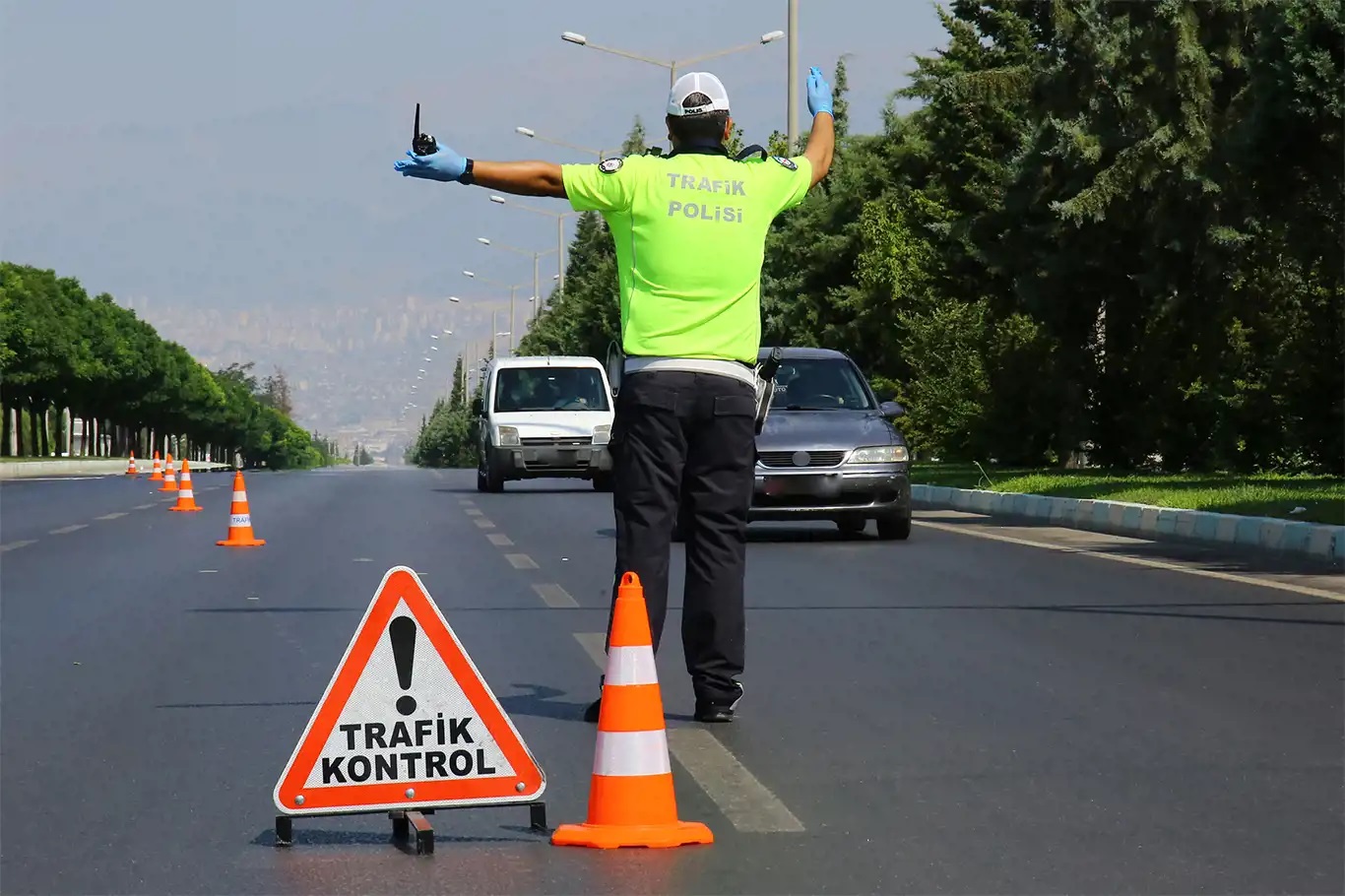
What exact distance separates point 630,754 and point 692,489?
1.97 m

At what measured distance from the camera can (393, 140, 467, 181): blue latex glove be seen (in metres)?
7.27

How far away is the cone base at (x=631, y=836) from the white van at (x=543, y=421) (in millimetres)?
26038

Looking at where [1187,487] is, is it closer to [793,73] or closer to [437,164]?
[793,73]

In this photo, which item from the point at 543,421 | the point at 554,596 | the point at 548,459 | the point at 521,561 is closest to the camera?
→ the point at 554,596

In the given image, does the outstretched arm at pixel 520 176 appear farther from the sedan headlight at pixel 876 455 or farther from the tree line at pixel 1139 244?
the tree line at pixel 1139 244

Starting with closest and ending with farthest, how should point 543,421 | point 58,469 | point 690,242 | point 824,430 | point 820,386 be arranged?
point 690,242
point 824,430
point 820,386
point 543,421
point 58,469

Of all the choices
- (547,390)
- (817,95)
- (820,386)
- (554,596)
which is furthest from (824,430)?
(547,390)

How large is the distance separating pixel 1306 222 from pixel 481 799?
59.7 ft

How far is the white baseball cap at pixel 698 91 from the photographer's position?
767 cm

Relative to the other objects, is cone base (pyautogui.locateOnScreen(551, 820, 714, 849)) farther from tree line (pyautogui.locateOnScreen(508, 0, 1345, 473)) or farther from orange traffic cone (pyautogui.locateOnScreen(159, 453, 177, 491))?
orange traffic cone (pyautogui.locateOnScreen(159, 453, 177, 491))

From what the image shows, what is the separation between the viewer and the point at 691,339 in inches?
303

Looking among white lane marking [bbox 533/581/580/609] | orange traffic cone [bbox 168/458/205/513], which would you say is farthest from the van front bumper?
white lane marking [bbox 533/581/580/609]

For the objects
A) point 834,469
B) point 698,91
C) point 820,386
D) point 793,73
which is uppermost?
point 793,73

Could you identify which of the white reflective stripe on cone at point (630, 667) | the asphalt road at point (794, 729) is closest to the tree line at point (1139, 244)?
the asphalt road at point (794, 729)
